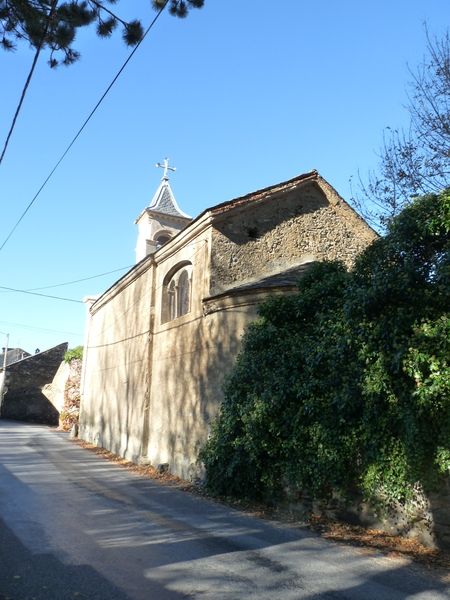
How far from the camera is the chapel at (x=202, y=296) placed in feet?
39.8


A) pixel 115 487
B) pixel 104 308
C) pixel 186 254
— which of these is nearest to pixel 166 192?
pixel 104 308

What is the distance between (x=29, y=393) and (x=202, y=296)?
29.5 m

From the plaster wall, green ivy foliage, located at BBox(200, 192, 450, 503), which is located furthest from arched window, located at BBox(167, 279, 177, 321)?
green ivy foliage, located at BBox(200, 192, 450, 503)

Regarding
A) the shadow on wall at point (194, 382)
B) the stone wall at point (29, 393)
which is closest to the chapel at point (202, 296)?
the shadow on wall at point (194, 382)

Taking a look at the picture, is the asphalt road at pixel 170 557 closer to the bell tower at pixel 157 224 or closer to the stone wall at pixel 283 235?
the stone wall at pixel 283 235

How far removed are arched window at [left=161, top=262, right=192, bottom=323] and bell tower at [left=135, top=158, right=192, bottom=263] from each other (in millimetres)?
8841

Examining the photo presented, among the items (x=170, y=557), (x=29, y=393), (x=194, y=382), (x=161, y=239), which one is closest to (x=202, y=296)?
(x=194, y=382)

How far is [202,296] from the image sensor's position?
13.1 meters

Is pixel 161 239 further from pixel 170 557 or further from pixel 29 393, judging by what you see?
pixel 170 557

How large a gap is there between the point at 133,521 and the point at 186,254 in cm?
804

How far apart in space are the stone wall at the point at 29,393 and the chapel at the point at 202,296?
20.5 m

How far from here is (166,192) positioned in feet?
91.1

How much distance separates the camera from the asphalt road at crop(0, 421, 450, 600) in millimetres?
5199

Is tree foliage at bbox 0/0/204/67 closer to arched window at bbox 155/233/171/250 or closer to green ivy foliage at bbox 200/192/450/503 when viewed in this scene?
green ivy foliage at bbox 200/192/450/503
